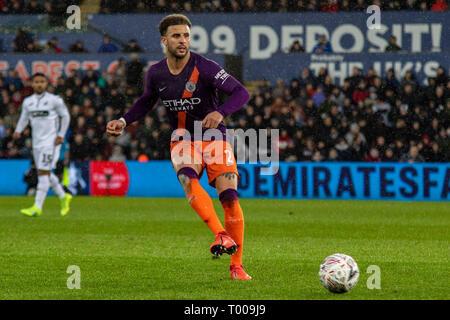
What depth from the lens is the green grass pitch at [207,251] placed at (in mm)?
6191

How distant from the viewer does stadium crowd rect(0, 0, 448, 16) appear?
21.4 m

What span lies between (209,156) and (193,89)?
23.4 inches

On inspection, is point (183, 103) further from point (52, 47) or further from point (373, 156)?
point (52, 47)

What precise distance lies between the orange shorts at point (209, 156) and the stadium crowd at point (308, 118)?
11.7 metres

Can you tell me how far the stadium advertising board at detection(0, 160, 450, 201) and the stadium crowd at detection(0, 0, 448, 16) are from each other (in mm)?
5555

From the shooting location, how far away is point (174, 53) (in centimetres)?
684

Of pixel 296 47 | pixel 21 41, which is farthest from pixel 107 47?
pixel 296 47

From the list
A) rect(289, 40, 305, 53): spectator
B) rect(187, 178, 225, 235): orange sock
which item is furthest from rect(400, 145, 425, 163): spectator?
rect(187, 178, 225, 235): orange sock

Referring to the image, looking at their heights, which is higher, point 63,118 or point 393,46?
point 393,46

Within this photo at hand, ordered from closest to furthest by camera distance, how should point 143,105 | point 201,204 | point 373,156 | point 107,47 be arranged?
point 201,204 < point 143,105 < point 373,156 < point 107,47

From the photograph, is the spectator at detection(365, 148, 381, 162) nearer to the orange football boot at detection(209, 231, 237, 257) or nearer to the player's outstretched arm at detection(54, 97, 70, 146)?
the player's outstretched arm at detection(54, 97, 70, 146)

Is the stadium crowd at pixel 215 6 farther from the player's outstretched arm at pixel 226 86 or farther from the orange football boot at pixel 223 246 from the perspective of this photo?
the orange football boot at pixel 223 246

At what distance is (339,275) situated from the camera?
597cm

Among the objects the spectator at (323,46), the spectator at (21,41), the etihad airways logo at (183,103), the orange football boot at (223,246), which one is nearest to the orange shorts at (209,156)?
the etihad airways logo at (183,103)
